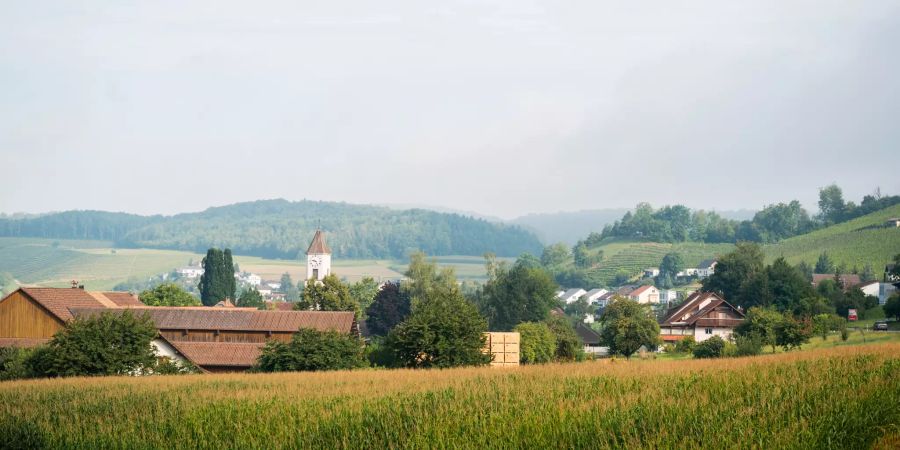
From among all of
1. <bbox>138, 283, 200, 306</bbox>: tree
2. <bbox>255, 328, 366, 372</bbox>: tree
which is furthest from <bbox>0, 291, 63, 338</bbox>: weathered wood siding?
<bbox>138, 283, 200, 306</bbox>: tree

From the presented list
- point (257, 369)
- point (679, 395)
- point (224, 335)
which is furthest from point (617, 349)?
point (679, 395)

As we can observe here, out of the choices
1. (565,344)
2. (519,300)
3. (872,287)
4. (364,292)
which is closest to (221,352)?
(565,344)

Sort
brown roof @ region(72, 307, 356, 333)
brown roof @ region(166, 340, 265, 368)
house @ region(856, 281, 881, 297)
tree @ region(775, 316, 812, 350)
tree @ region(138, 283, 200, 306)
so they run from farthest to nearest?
house @ region(856, 281, 881, 297) → tree @ region(138, 283, 200, 306) → tree @ region(775, 316, 812, 350) → brown roof @ region(72, 307, 356, 333) → brown roof @ region(166, 340, 265, 368)

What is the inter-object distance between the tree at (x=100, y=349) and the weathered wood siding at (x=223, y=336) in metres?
12.0

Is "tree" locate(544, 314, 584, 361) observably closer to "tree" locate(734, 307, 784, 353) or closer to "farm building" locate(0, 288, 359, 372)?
"tree" locate(734, 307, 784, 353)

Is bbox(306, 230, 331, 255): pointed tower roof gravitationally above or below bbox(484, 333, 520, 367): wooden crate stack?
above

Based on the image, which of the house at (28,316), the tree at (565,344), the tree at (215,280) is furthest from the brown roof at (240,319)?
the tree at (215,280)

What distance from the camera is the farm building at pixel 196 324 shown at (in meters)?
66.9

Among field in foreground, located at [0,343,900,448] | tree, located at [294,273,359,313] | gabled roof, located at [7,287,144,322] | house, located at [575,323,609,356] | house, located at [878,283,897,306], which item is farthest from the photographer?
house, located at [878,283,897,306]

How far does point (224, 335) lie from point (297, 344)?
15301 millimetres

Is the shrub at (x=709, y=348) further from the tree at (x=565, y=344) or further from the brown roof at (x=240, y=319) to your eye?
the brown roof at (x=240, y=319)

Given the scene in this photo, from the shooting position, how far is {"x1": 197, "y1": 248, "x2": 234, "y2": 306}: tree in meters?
151

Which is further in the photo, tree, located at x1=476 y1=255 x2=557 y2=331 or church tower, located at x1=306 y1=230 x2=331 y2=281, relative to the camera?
church tower, located at x1=306 y1=230 x2=331 y2=281

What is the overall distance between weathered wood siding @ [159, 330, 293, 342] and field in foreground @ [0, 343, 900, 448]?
28122 mm
